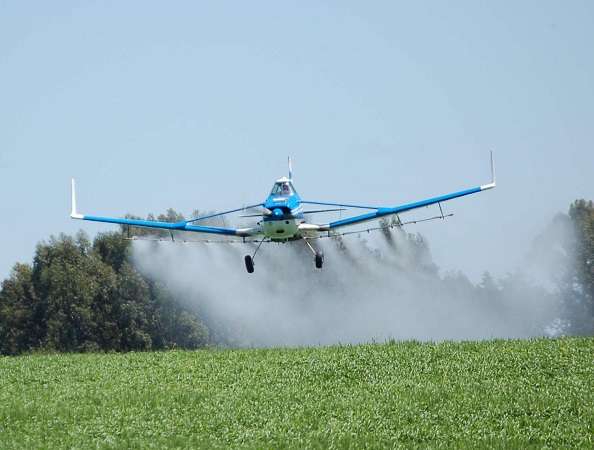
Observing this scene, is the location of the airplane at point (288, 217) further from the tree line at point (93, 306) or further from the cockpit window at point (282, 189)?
the tree line at point (93, 306)

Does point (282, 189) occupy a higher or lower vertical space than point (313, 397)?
higher

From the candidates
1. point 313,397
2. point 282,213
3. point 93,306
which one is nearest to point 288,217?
point 282,213

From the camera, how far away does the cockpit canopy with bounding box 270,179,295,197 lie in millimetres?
43766

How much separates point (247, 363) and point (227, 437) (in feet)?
32.6

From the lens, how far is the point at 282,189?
43.9m

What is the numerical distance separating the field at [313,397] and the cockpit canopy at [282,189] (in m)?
5.98

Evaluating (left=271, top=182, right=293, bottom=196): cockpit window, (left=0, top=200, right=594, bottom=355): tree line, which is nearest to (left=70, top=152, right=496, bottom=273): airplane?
(left=271, top=182, right=293, bottom=196): cockpit window

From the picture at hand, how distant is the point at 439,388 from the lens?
3262 centimetres

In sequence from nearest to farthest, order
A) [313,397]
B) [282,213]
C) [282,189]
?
[313,397] < [282,213] < [282,189]

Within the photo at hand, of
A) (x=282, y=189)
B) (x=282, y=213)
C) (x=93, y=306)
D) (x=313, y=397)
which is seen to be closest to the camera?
(x=313, y=397)

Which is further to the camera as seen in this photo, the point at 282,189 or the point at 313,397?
the point at 282,189

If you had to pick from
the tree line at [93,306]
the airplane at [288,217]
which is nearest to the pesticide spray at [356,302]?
the tree line at [93,306]

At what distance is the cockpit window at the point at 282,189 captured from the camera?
43.8 meters

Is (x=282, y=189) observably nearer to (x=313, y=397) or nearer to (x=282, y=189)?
(x=282, y=189)
